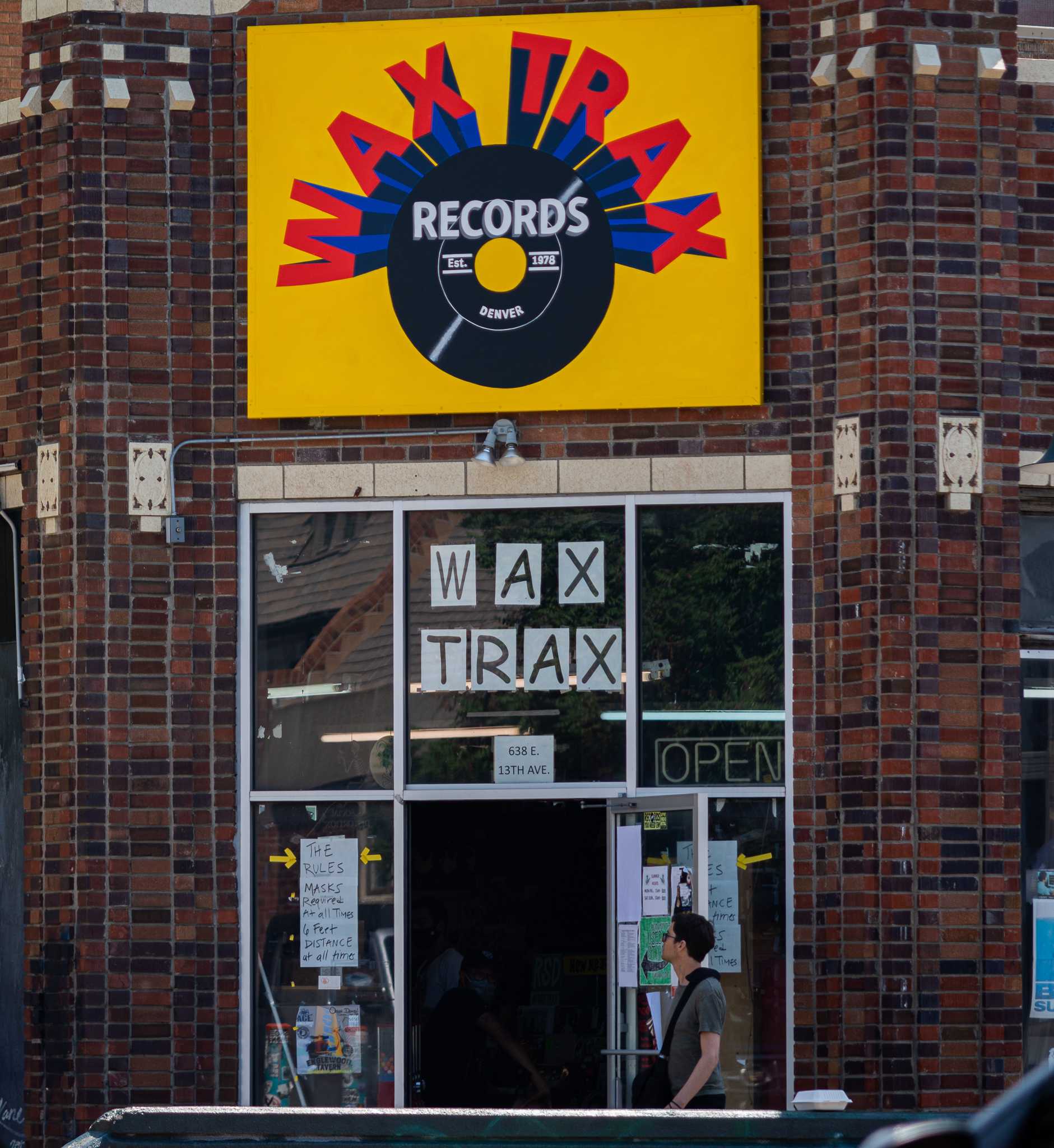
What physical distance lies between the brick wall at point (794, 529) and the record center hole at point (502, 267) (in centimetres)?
80

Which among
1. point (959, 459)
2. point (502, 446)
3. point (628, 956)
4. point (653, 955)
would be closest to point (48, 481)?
point (502, 446)

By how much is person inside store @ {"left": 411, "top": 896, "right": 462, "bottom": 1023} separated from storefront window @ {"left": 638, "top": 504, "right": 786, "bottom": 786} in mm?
1638

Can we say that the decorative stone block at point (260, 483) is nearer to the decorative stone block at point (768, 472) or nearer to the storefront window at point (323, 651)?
the storefront window at point (323, 651)

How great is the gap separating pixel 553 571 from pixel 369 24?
320 centimetres

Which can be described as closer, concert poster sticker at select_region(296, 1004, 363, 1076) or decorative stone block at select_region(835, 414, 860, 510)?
decorative stone block at select_region(835, 414, 860, 510)

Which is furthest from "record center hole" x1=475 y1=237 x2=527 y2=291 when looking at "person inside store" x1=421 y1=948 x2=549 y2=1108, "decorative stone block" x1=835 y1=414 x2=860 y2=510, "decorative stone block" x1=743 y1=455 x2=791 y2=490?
"person inside store" x1=421 y1=948 x2=549 y2=1108

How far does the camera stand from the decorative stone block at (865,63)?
9.54m

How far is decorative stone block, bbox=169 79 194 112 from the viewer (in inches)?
394

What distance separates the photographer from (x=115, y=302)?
9969 millimetres

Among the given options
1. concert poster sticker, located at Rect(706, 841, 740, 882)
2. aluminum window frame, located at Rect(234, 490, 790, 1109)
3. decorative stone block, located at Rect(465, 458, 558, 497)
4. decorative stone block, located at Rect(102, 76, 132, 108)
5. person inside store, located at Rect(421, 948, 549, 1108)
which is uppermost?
decorative stone block, located at Rect(102, 76, 132, 108)

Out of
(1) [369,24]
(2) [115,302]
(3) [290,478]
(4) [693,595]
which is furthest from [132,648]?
(1) [369,24]

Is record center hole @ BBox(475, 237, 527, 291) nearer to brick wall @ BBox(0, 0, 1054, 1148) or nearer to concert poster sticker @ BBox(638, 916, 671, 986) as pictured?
Answer: brick wall @ BBox(0, 0, 1054, 1148)

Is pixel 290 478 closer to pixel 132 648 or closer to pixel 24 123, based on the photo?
pixel 132 648

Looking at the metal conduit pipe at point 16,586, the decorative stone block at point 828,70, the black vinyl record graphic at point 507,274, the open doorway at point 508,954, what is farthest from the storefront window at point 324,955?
the decorative stone block at point 828,70
